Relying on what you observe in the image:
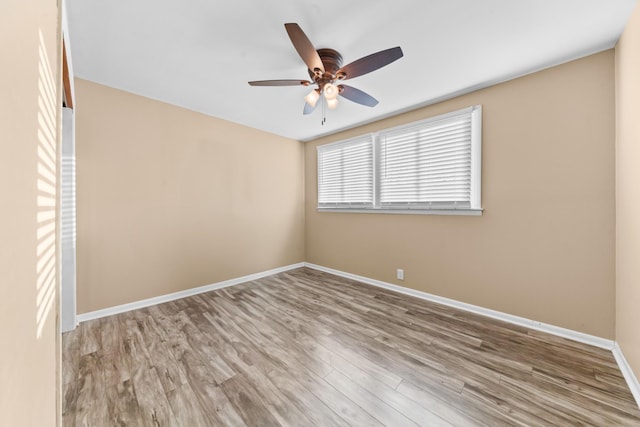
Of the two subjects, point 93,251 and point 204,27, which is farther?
point 93,251

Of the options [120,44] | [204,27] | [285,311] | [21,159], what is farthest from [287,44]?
[285,311]

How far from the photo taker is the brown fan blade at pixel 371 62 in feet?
5.32

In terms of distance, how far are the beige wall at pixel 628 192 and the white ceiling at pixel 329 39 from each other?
26 cm

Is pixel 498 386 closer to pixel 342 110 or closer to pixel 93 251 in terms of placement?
pixel 342 110

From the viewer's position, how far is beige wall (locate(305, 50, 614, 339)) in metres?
2.03

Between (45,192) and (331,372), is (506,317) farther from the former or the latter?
(45,192)

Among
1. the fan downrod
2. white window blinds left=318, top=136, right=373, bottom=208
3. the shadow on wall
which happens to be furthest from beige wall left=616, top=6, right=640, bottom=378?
the shadow on wall

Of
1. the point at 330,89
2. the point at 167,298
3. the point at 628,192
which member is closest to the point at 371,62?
the point at 330,89

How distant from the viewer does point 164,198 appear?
9.93 feet

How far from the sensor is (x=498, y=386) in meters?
1.63

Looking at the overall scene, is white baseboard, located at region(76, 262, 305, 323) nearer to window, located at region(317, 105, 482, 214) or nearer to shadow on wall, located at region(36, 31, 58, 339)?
window, located at region(317, 105, 482, 214)

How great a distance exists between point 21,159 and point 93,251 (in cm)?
258

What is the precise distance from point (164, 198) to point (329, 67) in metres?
2.49

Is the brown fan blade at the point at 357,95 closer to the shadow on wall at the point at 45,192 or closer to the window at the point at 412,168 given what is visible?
the window at the point at 412,168
